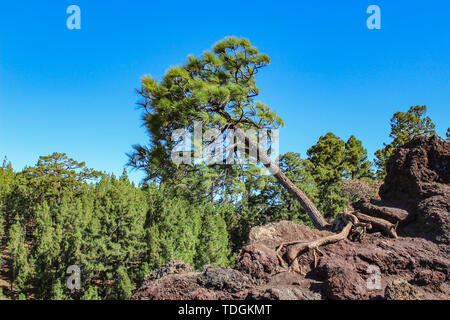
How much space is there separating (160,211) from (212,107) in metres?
2.69

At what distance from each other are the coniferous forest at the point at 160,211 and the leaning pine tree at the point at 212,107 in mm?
27

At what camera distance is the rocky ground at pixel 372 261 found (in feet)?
9.12

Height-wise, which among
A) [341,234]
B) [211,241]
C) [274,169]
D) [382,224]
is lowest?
[211,241]

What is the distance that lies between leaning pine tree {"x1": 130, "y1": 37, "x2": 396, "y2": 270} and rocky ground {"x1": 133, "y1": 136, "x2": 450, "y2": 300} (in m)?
2.07

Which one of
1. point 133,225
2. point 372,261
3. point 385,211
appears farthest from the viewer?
point 133,225

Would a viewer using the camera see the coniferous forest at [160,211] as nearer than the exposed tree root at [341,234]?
No

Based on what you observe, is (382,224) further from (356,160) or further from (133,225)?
(356,160)

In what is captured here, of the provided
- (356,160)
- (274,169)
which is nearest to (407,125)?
(356,160)

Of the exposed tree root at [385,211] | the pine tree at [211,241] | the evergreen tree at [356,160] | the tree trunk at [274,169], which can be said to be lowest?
the pine tree at [211,241]

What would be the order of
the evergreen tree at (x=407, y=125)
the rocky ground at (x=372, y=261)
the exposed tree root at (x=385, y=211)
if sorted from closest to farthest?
1. the rocky ground at (x=372, y=261)
2. the exposed tree root at (x=385, y=211)
3. the evergreen tree at (x=407, y=125)

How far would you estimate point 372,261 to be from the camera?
11.2 feet

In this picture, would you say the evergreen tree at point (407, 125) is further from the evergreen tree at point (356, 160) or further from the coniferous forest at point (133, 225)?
the coniferous forest at point (133, 225)

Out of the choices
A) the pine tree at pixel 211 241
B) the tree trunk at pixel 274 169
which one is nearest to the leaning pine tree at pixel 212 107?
the tree trunk at pixel 274 169

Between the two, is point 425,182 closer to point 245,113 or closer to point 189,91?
point 245,113
